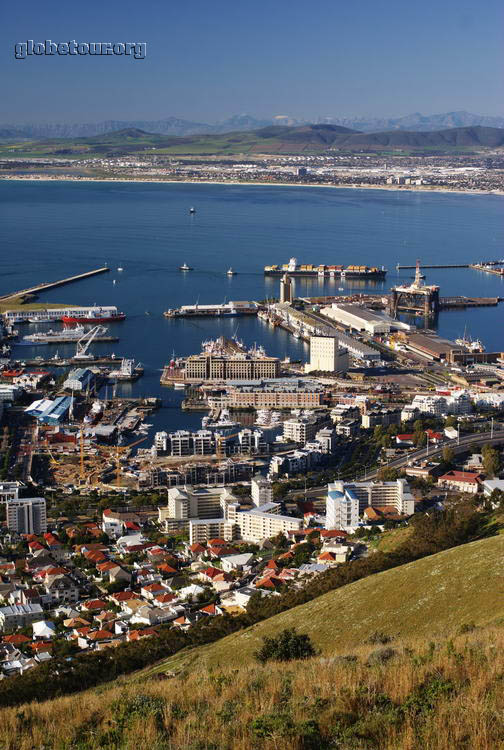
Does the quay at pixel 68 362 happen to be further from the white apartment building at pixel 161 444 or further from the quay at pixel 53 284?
the quay at pixel 53 284

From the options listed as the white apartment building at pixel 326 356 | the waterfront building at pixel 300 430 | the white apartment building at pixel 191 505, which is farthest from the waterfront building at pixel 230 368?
the white apartment building at pixel 191 505

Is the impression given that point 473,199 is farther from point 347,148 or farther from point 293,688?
point 293,688

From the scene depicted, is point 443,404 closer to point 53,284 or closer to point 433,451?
point 433,451

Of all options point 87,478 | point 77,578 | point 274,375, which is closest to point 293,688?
point 77,578

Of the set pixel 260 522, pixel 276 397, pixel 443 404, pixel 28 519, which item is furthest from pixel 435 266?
pixel 28 519

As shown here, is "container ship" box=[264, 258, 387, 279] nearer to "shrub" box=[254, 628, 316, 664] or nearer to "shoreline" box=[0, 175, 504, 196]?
"shrub" box=[254, 628, 316, 664]

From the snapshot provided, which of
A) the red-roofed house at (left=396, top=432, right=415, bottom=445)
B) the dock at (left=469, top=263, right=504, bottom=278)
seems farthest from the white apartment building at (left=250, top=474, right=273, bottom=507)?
the dock at (left=469, top=263, right=504, bottom=278)
